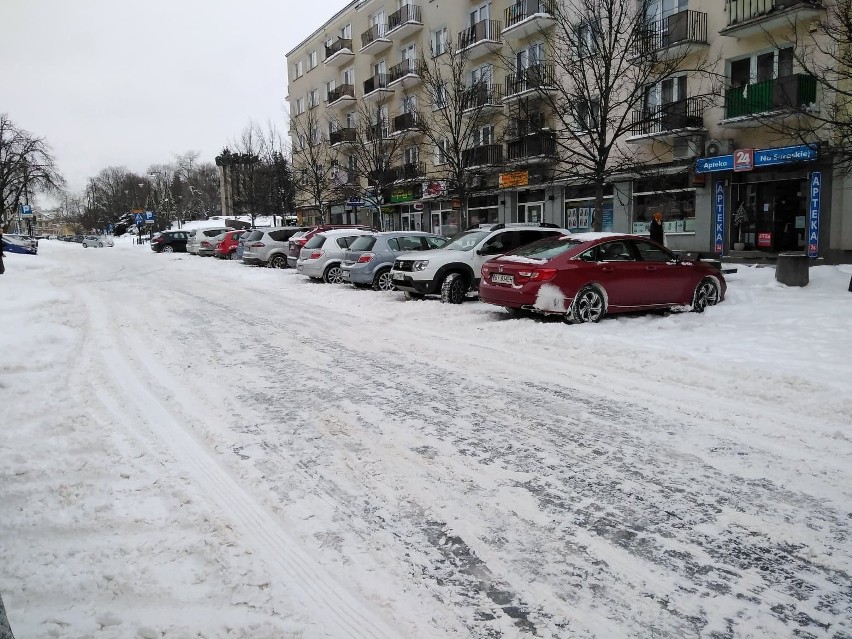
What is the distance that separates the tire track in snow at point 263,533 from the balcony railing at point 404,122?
30863 mm

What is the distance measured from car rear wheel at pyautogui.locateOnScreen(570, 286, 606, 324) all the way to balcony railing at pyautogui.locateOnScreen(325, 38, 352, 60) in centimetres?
4071

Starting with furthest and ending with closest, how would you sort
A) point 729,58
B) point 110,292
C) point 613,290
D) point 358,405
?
point 729,58 → point 110,292 → point 613,290 → point 358,405

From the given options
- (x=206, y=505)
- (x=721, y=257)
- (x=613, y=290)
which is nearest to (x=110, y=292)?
(x=613, y=290)

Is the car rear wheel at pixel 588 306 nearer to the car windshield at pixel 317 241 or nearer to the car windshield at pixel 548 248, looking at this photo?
the car windshield at pixel 548 248

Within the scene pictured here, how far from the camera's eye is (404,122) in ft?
120

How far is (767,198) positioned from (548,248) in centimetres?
1457

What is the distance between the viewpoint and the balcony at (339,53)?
148ft

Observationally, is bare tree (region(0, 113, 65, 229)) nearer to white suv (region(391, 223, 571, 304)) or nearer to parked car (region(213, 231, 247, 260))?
parked car (region(213, 231, 247, 260))

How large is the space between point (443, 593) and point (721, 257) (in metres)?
21.7

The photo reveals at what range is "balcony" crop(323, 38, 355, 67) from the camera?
45062mm

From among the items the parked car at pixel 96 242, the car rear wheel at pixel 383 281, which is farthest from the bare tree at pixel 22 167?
the car rear wheel at pixel 383 281

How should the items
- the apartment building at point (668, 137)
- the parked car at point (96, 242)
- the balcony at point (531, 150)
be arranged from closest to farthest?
the apartment building at point (668, 137)
the balcony at point (531, 150)
the parked car at point (96, 242)

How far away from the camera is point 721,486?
3934mm

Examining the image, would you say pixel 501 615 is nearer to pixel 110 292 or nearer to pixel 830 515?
pixel 830 515
